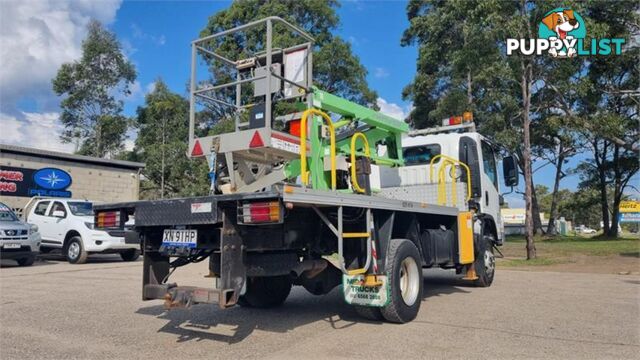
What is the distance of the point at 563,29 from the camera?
18844mm

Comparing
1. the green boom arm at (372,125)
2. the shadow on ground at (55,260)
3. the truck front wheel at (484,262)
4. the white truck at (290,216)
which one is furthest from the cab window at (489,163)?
the shadow on ground at (55,260)

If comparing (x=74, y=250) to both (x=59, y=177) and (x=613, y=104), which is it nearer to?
(x=59, y=177)

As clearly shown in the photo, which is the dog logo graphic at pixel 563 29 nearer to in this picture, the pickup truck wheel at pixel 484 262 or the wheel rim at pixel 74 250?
the pickup truck wheel at pixel 484 262

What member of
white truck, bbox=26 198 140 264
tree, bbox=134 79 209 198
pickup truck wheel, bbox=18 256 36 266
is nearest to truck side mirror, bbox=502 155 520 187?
white truck, bbox=26 198 140 264

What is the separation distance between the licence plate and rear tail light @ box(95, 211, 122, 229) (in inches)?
31.7

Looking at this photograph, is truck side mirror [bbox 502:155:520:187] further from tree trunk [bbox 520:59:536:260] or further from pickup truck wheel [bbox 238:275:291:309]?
tree trunk [bbox 520:59:536:260]

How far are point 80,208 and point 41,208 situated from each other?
5.20 feet

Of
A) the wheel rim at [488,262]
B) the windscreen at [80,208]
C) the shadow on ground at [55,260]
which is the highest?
the windscreen at [80,208]

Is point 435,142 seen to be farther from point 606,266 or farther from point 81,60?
point 81,60

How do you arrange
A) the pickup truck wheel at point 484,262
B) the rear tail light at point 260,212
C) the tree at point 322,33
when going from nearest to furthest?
the rear tail light at point 260,212 < the pickup truck wheel at point 484,262 < the tree at point 322,33

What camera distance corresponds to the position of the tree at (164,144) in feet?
102

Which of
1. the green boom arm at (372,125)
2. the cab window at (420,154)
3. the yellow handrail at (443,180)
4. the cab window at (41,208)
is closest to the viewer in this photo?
the green boom arm at (372,125)

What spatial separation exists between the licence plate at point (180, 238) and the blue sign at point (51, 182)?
17.2m

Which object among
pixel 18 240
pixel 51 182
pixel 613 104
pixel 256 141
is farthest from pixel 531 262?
pixel 51 182
